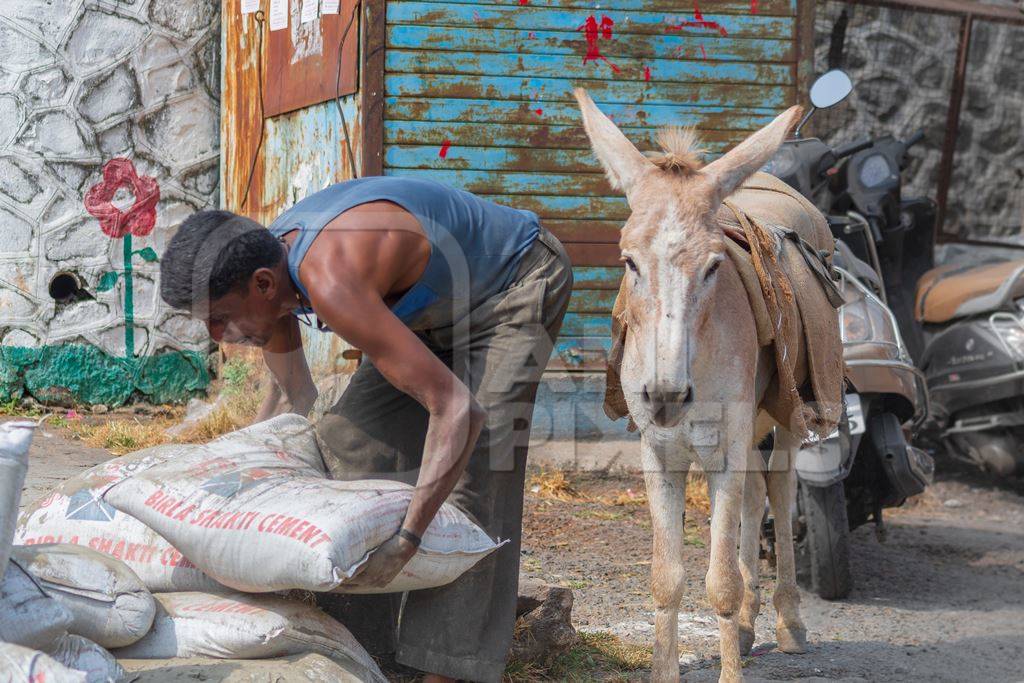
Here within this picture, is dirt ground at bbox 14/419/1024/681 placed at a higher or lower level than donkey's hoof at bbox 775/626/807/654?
lower

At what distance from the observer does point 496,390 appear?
3.36 metres

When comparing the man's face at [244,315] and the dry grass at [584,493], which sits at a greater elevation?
the man's face at [244,315]

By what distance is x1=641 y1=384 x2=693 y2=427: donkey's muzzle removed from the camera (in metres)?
3.21

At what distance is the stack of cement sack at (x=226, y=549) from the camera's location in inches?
110

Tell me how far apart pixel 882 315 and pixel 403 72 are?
3.00 metres

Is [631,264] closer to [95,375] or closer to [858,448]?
[858,448]

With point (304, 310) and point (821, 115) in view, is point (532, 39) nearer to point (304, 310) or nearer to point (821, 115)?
point (821, 115)

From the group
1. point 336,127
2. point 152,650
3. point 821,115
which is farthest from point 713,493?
point 821,115

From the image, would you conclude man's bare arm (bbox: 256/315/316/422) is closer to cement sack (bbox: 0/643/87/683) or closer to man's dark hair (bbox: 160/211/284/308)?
man's dark hair (bbox: 160/211/284/308)

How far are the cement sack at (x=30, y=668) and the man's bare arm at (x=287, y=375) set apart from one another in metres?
1.25

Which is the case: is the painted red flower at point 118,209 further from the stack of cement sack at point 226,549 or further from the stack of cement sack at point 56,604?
the stack of cement sack at point 56,604

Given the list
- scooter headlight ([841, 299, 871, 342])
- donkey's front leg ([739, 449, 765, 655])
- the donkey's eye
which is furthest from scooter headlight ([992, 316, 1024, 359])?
the donkey's eye

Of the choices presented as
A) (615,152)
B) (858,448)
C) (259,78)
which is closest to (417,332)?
(615,152)

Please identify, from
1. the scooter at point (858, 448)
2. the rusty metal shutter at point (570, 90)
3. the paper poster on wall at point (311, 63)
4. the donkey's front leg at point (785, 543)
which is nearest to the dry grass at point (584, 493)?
the rusty metal shutter at point (570, 90)
